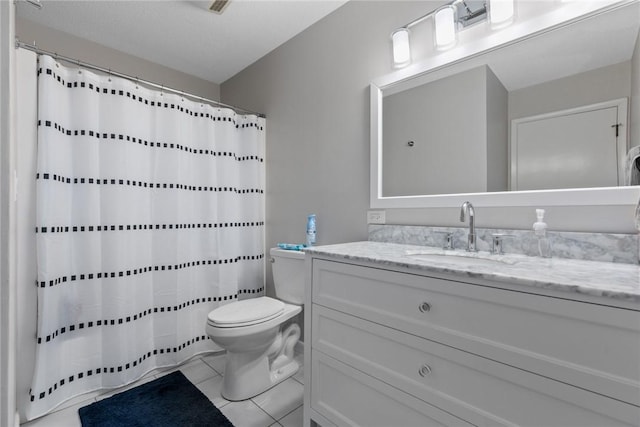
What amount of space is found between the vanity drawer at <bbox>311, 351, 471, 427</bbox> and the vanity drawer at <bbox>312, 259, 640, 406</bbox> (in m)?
0.23

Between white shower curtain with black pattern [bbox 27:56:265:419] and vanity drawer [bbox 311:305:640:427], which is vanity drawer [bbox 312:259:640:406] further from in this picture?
white shower curtain with black pattern [bbox 27:56:265:419]

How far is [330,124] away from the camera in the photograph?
1.92 metres

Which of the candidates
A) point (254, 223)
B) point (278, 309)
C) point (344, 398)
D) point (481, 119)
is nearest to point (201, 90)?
point (254, 223)

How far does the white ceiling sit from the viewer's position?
5.92 feet

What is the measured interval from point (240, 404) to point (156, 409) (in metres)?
0.42

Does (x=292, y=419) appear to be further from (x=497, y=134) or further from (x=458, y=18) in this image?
(x=458, y=18)

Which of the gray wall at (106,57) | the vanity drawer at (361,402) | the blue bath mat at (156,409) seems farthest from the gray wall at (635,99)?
the gray wall at (106,57)

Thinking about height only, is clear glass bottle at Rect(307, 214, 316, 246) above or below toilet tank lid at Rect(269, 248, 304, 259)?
above

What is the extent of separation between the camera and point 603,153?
42.0 inches

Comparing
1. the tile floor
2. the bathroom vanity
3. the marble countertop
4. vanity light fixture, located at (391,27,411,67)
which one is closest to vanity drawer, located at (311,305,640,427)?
the bathroom vanity

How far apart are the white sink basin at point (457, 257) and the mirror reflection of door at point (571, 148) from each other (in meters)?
0.33

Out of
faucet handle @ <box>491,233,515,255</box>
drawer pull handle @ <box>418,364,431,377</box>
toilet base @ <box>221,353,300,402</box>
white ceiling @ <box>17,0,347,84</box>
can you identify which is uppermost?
white ceiling @ <box>17,0,347,84</box>

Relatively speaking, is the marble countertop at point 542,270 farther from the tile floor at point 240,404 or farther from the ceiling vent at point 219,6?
the ceiling vent at point 219,6

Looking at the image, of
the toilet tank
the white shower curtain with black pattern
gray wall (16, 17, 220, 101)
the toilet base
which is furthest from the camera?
gray wall (16, 17, 220, 101)
